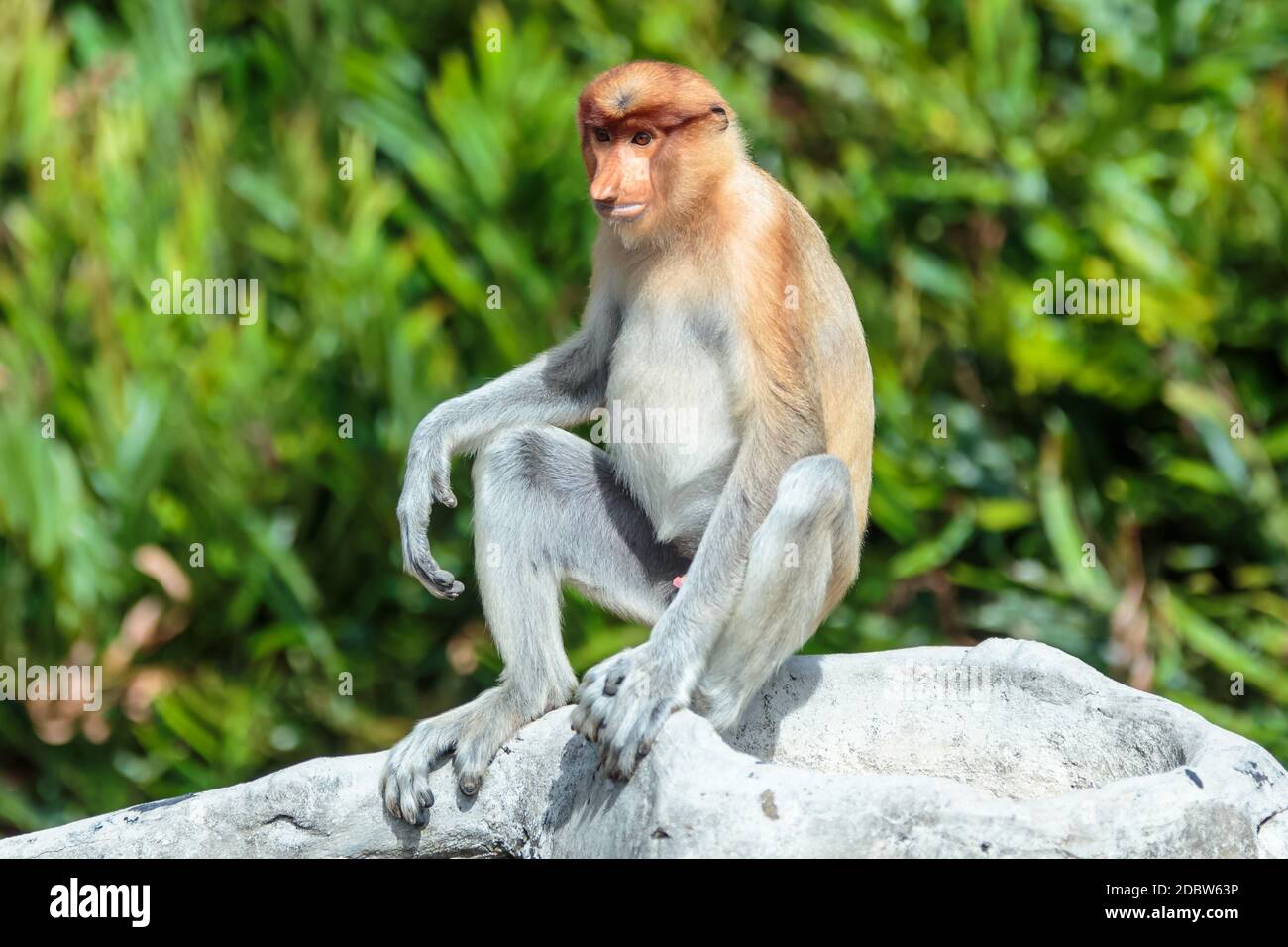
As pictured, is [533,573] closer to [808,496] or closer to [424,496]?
[424,496]

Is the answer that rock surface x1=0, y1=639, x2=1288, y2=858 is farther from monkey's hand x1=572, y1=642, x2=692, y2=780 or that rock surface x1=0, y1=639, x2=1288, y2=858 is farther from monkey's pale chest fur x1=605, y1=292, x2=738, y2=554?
monkey's pale chest fur x1=605, y1=292, x2=738, y2=554

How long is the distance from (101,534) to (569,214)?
205cm

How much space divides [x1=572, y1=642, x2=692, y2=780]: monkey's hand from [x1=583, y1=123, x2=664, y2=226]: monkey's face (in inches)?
36.1

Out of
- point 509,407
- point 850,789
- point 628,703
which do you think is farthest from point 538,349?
point 850,789

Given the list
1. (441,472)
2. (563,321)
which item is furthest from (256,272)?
(441,472)

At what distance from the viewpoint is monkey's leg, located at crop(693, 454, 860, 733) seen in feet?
10.4

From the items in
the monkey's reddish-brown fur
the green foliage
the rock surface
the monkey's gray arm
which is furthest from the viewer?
the green foliage

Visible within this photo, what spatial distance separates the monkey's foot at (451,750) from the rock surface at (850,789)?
0.11 ft

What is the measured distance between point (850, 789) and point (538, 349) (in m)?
3.32

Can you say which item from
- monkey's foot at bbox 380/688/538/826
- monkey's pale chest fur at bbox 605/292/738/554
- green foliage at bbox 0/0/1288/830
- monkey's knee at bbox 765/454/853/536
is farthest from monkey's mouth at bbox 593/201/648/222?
green foliage at bbox 0/0/1288/830

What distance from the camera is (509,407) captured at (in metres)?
3.83

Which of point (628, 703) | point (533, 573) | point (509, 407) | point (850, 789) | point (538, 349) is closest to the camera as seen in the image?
point (850, 789)

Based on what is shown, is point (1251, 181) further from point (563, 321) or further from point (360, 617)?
point (360, 617)

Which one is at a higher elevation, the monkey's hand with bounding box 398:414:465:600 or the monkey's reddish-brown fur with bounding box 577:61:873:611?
the monkey's reddish-brown fur with bounding box 577:61:873:611
